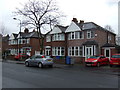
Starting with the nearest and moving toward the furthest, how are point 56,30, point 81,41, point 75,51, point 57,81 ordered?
point 57,81 → point 81,41 → point 75,51 → point 56,30

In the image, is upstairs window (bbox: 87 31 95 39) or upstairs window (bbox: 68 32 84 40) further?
upstairs window (bbox: 68 32 84 40)

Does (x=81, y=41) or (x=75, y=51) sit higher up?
(x=81, y=41)

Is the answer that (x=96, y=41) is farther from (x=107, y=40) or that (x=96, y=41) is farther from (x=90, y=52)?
(x=107, y=40)

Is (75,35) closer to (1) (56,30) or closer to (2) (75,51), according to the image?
(2) (75,51)

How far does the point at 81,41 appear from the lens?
26344 mm

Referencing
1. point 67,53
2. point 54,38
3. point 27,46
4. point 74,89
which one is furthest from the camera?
point 27,46

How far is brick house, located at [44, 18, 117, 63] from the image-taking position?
2481 cm

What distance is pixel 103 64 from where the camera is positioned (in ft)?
69.3

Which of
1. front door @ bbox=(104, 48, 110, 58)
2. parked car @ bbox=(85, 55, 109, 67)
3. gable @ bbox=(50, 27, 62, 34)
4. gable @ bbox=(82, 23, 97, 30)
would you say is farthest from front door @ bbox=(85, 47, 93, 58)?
gable @ bbox=(50, 27, 62, 34)

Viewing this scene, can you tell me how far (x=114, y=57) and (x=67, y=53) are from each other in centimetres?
1091

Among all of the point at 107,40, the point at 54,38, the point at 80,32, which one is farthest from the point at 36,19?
the point at 107,40

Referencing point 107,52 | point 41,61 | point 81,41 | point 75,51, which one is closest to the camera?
point 41,61

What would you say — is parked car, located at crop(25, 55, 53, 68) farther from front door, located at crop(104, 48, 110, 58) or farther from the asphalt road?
front door, located at crop(104, 48, 110, 58)

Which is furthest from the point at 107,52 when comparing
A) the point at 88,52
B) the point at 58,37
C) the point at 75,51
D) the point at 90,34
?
the point at 58,37
